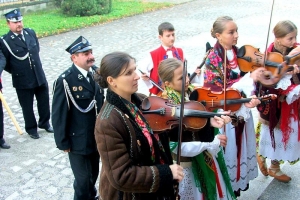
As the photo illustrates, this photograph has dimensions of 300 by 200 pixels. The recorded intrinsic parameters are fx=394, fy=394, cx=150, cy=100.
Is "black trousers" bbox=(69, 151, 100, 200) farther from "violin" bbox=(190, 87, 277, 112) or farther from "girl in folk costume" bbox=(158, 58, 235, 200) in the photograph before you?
"violin" bbox=(190, 87, 277, 112)

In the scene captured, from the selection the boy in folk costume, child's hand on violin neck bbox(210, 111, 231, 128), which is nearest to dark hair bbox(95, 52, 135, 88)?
child's hand on violin neck bbox(210, 111, 231, 128)

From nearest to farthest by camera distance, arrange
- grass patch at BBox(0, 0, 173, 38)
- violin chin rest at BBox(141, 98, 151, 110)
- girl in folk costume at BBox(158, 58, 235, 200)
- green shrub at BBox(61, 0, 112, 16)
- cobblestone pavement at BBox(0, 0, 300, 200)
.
→ violin chin rest at BBox(141, 98, 151, 110) < girl in folk costume at BBox(158, 58, 235, 200) < cobblestone pavement at BBox(0, 0, 300, 200) < grass patch at BBox(0, 0, 173, 38) < green shrub at BBox(61, 0, 112, 16)

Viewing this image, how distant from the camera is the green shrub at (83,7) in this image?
1439 cm

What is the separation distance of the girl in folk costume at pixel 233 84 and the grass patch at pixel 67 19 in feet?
30.1

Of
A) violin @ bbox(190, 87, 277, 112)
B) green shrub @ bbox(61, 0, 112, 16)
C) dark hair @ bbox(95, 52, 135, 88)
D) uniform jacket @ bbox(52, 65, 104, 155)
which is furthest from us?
green shrub @ bbox(61, 0, 112, 16)

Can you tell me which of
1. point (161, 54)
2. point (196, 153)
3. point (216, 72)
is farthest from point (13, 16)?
point (196, 153)

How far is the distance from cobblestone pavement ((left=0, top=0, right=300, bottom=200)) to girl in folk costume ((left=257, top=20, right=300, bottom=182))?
40 cm

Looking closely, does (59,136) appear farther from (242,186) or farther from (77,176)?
(242,186)

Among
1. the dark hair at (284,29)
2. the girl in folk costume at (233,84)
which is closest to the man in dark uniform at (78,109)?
the girl in folk costume at (233,84)

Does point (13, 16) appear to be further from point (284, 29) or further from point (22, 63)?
point (284, 29)

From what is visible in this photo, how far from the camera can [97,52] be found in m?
9.98

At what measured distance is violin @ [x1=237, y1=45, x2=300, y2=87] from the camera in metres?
3.44

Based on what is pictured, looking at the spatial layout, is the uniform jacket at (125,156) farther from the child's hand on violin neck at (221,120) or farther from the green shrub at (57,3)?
the green shrub at (57,3)

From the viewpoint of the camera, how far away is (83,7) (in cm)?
1439
